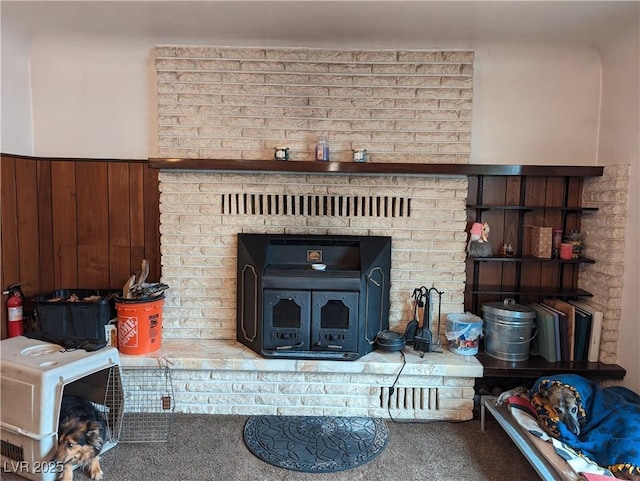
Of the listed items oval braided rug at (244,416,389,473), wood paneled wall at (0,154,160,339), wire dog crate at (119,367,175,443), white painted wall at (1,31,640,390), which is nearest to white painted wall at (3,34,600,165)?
white painted wall at (1,31,640,390)

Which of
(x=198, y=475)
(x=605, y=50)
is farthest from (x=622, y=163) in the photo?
(x=198, y=475)

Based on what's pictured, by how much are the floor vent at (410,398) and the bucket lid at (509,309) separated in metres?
0.63

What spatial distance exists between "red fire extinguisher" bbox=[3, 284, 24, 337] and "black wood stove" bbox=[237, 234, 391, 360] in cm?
144

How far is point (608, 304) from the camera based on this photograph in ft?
9.16

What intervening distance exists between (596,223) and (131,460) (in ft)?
10.3

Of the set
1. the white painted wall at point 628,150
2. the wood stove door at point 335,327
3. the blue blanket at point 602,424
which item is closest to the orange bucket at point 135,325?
the wood stove door at point 335,327

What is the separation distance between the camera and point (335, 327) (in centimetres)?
278

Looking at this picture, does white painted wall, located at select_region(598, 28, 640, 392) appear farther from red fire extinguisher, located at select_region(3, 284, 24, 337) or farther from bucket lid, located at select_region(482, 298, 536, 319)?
red fire extinguisher, located at select_region(3, 284, 24, 337)

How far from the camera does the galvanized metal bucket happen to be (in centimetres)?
279

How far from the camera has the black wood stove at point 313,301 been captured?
275 centimetres

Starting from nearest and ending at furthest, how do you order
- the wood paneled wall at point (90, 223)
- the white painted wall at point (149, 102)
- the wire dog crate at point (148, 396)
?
the wire dog crate at point (148, 396) < the white painted wall at point (149, 102) < the wood paneled wall at point (90, 223)

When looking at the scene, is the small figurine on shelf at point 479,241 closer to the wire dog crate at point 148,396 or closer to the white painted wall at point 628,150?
the white painted wall at point 628,150

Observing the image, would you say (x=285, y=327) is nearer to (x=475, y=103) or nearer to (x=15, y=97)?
(x=475, y=103)

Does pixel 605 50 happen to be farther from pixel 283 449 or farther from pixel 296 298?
pixel 283 449
